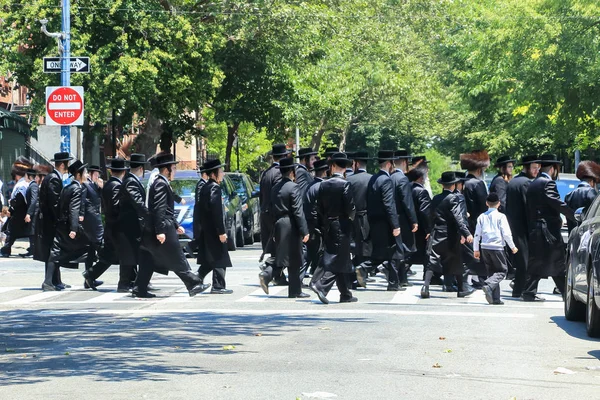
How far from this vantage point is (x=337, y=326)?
13.7 m

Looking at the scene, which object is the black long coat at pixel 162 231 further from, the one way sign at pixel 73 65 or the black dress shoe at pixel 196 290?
the one way sign at pixel 73 65

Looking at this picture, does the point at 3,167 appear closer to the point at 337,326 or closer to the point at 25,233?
the point at 25,233

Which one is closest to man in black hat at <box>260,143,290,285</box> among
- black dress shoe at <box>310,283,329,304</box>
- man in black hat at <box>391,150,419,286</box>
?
man in black hat at <box>391,150,419,286</box>

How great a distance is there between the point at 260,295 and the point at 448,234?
2642mm

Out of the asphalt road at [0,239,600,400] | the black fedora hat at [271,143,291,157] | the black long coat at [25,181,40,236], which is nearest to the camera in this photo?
the asphalt road at [0,239,600,400]

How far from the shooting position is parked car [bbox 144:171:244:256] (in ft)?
85.1

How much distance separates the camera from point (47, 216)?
19.3m

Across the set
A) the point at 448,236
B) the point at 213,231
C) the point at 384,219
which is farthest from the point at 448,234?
the point at 213,231

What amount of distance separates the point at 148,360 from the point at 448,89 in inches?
2836

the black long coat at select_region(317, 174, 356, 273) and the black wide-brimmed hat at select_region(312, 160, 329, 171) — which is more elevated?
the black wide-brimmed hat at select_region(312, 160, 329, 171)

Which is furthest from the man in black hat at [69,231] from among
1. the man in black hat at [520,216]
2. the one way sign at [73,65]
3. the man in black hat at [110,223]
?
the one way sign at [73,65]

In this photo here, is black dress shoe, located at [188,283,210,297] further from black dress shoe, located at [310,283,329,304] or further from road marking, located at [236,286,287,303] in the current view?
black dress shoe, located at [310,283,329,304]

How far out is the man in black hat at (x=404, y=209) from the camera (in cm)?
1908

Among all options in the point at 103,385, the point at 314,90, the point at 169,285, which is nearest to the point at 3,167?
the point at 314,90
